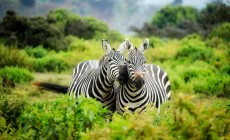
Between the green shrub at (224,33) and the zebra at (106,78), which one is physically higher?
the green shrub at (224,33)

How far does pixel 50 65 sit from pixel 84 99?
36.7ft

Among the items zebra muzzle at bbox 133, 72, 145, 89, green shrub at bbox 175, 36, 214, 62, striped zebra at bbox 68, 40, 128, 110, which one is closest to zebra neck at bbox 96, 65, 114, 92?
striped zebra at bbox 68, 40, 128, 110

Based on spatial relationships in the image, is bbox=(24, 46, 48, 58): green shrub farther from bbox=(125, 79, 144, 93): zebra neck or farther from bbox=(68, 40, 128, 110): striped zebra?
bbox=(125, 79, 144, 93): zebra neck

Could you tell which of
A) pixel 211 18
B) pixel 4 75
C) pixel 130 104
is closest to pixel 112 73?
pixel 130 104

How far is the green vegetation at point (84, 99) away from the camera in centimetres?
287

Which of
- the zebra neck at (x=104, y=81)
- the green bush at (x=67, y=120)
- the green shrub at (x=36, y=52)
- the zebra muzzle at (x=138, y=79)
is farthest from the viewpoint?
the green shrub at (x=36, y=52)

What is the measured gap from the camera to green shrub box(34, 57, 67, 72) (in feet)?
47.0

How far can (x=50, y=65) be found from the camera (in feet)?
48.1

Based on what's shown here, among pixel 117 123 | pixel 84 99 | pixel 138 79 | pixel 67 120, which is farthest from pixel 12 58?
pixel 117 123

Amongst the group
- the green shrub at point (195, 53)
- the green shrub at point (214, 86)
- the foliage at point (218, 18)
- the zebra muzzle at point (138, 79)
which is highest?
the foliage at point (218, 18)

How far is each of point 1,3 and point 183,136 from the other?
6055cm

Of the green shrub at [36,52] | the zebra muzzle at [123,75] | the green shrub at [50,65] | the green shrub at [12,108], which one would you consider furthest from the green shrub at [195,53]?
the green shrub at [12,108]

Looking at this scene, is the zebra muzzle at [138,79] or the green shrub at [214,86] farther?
the green shrub at [214,86]

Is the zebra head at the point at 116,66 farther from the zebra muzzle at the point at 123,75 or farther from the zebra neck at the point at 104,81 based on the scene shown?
the zebra neck at the point at 104,81
